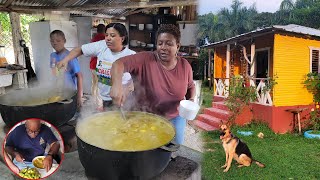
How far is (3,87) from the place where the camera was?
2.76ft

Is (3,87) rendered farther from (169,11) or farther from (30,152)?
(169,11)

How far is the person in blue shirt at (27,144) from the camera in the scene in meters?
0.74

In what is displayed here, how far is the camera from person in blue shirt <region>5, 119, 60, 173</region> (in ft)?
2.43

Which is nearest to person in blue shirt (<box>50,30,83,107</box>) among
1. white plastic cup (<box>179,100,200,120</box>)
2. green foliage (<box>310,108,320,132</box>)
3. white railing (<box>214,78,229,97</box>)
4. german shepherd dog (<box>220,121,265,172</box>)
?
white plastic cup (<box>179,100,200,120</box>)

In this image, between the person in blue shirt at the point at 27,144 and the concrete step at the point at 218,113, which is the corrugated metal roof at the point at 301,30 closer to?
the concrete step at the point at 218,113

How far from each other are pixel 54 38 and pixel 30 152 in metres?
0.31

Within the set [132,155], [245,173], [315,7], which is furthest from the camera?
[245,173]

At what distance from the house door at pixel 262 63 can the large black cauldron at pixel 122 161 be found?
5.15 ft

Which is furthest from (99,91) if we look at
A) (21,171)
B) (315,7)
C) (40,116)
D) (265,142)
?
(315,7)

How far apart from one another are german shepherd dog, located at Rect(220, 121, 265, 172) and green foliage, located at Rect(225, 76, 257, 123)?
6.8 inches

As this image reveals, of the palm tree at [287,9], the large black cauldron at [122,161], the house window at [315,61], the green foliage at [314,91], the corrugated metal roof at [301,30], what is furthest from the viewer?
the palm tree at [287,9]

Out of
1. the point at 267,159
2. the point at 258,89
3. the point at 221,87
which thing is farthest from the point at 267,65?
the point at 267,159

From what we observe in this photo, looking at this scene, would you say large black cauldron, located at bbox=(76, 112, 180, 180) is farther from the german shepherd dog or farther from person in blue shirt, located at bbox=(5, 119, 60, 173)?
the german shepherd dog

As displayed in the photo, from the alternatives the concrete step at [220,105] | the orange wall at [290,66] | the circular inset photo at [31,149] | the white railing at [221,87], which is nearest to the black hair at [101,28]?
the circular inset photo at [31,149]
